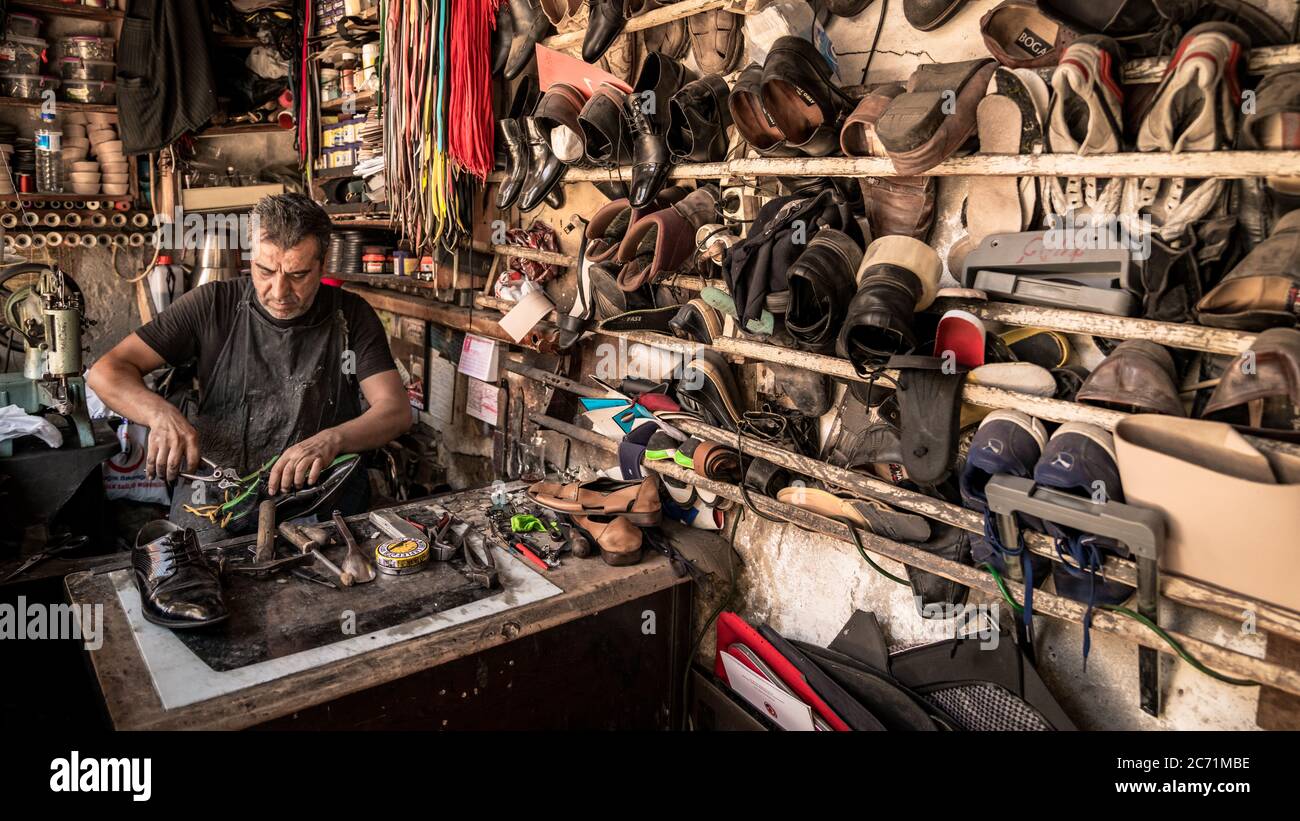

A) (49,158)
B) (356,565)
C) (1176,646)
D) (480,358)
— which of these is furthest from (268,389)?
(49,158)

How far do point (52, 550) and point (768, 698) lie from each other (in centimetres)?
237

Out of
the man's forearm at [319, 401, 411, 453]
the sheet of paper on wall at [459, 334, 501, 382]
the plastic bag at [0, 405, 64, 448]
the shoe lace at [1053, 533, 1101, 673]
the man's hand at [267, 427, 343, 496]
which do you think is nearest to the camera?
the shoe lace at [1053, 533, 1101, 673]

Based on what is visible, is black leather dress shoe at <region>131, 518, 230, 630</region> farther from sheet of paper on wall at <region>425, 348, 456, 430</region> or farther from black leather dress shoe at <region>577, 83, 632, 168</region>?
sheet of paper on wall at <region>425, 348, 456, 430</region>

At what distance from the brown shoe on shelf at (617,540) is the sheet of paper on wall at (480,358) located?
4.56 ft

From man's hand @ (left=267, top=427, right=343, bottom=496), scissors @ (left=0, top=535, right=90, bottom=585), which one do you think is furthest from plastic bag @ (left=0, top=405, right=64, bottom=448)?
man's hand @ (left=267, top=427, right=343, bottom=496)

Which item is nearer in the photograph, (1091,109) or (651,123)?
(1091,109)

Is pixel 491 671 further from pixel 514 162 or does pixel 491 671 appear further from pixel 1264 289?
pixel 514 162

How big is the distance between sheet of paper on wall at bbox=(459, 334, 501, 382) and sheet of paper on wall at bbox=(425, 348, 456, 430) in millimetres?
287

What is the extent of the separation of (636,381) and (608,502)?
43cm

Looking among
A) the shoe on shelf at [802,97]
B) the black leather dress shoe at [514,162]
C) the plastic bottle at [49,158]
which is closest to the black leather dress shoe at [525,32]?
the black leather dress shoe at [514,162]

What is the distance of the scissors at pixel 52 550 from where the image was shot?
249cm

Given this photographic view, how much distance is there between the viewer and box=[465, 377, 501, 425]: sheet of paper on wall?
382 cm

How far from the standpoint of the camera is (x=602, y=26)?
8.70 feet

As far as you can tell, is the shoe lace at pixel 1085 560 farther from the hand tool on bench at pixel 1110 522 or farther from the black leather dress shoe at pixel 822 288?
the black leather dress shoe at pixel 822 288
